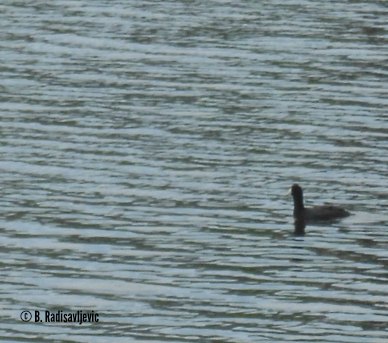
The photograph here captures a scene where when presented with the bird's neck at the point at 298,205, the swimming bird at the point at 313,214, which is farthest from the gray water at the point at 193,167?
the bird's neck at the point at 298,205

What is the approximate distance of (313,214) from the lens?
90.5 ft

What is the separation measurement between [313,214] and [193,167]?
3.46 meters

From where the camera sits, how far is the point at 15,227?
88.6ft

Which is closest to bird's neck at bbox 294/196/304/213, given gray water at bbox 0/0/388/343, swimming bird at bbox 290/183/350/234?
swimming bird at bbox 290/183/350/234

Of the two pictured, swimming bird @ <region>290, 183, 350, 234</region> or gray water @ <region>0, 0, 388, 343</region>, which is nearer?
gray water @ <region>0, 0, 388, 343</region>

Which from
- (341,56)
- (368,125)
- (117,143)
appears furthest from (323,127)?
(341,56)

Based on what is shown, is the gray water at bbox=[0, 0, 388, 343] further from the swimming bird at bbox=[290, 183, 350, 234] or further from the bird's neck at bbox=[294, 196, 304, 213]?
the bird's neck at bbox=[294, 196, 304, 213]

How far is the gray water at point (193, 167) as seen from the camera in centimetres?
2319

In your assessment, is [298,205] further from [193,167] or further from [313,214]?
[193,167]

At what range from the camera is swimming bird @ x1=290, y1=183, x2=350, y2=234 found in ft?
90.0

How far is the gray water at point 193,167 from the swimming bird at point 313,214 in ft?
0.51

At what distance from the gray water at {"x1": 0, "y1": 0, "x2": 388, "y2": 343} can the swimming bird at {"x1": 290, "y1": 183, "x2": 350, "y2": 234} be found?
0.15 m

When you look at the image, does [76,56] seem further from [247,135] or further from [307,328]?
[307,328]

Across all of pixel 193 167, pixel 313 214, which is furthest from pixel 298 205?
pixel 193 167
